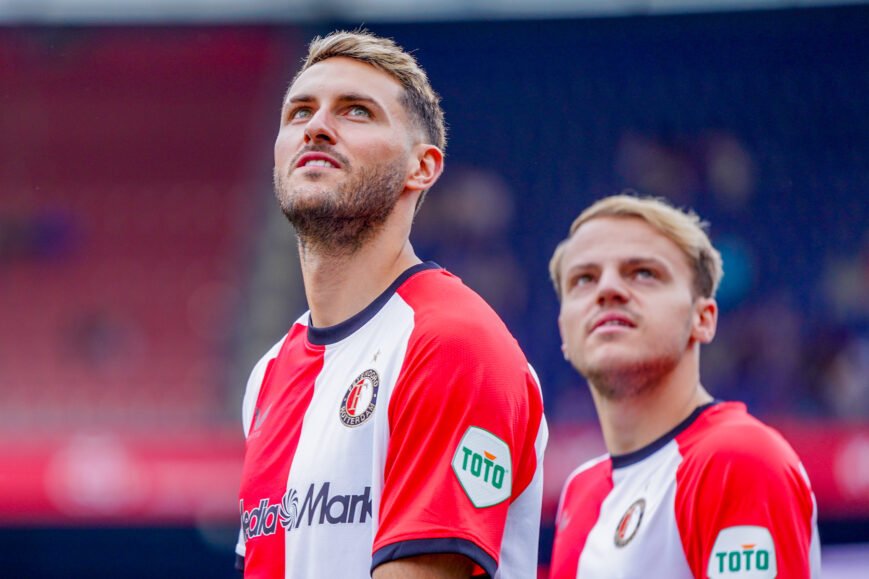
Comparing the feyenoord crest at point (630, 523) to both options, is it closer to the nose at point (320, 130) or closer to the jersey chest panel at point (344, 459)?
the jersey chest panel at point (344, 459)

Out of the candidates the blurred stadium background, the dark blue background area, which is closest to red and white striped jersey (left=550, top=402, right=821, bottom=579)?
the blurred stadium background

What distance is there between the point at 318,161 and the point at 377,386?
611 millimetres

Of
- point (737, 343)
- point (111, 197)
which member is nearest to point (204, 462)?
point (737, 343)

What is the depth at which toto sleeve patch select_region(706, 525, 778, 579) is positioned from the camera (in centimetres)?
262

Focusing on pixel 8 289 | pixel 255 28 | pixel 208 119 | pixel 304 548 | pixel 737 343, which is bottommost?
pixel 304 548

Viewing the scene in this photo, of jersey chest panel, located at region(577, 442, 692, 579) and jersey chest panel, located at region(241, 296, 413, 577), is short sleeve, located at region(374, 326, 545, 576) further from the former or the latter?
jersey chest panel, located at region(577, 442, 692, 579)

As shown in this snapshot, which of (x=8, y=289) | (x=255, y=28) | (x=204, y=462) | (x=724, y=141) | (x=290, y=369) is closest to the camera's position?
(x=290, y=369)

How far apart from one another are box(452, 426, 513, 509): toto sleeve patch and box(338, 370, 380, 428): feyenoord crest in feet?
0.88

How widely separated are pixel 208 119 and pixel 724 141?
25.6 ft

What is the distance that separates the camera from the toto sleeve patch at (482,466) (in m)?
1.98

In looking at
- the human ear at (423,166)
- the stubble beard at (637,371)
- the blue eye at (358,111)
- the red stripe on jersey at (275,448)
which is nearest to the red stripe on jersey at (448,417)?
the red stripe on jersey at (275,448)

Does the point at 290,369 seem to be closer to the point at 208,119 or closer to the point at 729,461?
the point at 729,461

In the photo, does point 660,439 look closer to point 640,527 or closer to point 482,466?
point 640,527

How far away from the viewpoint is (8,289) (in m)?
14.4
